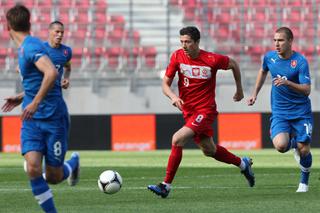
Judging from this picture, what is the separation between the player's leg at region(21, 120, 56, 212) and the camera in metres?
7.74

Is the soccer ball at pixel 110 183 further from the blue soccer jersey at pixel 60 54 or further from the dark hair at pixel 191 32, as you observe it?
the blue soccer jersey at pixel 60 54

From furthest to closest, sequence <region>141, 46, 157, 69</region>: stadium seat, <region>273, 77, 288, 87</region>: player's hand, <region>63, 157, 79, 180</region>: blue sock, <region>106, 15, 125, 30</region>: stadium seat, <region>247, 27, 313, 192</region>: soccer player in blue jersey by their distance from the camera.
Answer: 1. <region>106, 15, 125, 30</region>: stadium seat
2. <region>141, 46, 157, 69</region>: stadium seat
3. <region>247, 27, 313, 192</region>: soccer player in blue jersey
4. <region>273, 77, 288, 87</region>: player's hand
5. <region>63, 157, 79, 180</region>: blue sock

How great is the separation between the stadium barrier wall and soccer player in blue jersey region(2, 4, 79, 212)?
1490cm

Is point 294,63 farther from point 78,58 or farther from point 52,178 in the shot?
point 78,58

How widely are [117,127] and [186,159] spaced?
174 inches

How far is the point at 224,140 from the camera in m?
23.3

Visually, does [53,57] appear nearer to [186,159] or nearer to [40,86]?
[40,86]

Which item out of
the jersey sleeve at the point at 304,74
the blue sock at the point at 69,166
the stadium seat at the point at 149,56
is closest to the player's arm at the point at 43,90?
the blue sock at the point at 69,166

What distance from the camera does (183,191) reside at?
11.3 m

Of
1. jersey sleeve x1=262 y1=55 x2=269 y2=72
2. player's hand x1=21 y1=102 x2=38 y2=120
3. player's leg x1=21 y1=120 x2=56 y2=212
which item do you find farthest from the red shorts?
player's hand x1=21 y1=102 x2=38 y2=120

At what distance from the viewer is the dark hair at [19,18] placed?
755 centimetres

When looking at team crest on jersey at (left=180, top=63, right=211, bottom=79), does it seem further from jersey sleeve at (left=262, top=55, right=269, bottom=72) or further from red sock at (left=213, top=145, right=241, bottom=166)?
red sock at (left=213, top=145, right=241, bottom=166)

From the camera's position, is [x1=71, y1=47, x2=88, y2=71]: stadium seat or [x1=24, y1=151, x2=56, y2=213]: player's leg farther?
[x1=71, y1=47, x2=88, y2=71]: stadium seat

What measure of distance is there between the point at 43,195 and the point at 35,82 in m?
0.93
